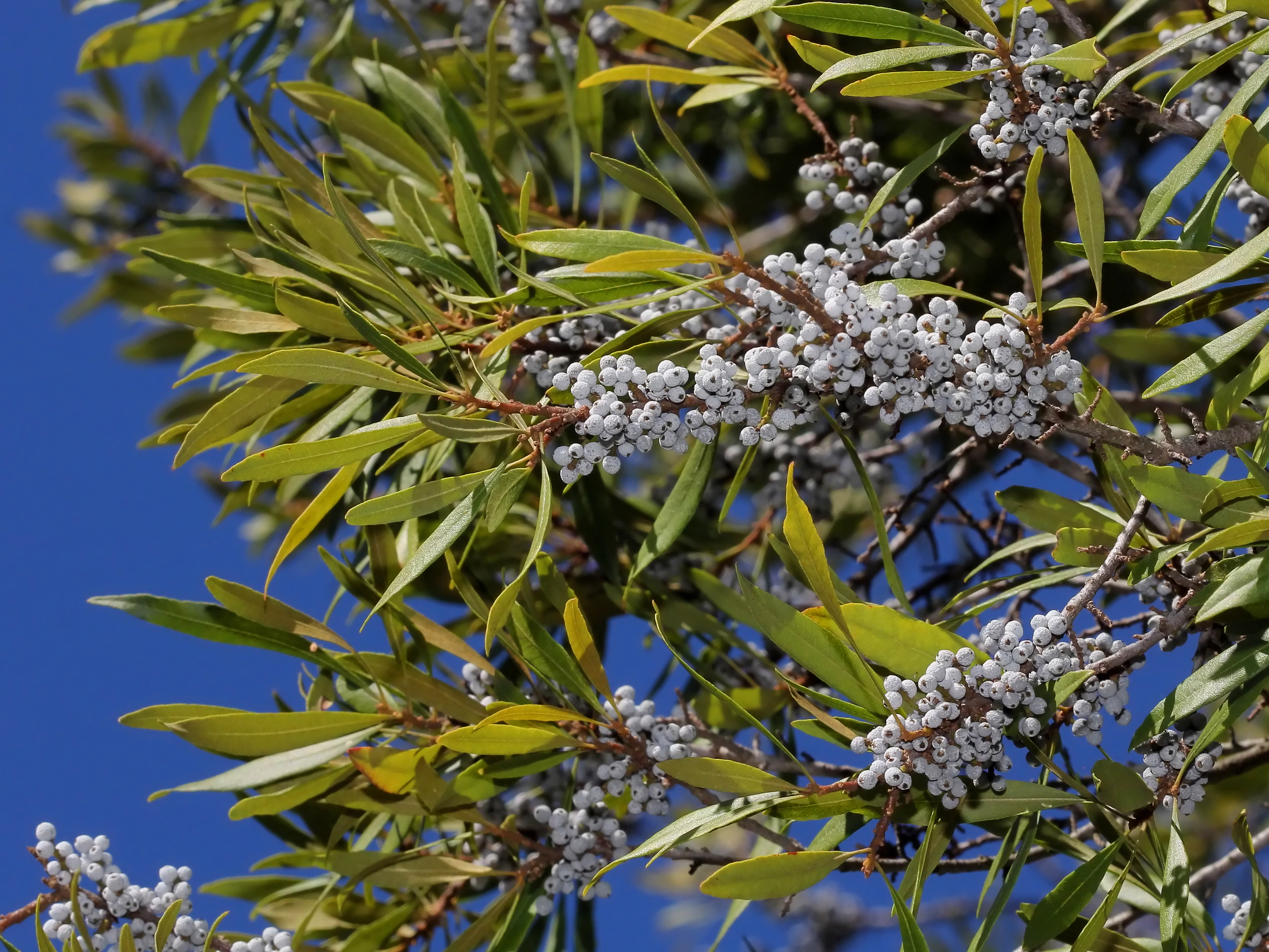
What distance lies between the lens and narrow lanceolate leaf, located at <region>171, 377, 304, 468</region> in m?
1.27

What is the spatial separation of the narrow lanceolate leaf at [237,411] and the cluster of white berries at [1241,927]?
3.81 ft

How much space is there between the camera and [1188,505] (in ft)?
3.52

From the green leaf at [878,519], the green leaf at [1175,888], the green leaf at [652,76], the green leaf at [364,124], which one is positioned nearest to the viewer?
the green leaf at [1175,888]

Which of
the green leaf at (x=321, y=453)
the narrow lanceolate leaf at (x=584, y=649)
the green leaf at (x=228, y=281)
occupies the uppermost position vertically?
the green leaf at (x=228, y=281)

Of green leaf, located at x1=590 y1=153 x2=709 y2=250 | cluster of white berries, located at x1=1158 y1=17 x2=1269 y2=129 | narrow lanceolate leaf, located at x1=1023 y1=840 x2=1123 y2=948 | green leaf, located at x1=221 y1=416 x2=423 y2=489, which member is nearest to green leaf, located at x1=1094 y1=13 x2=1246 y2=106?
cluster of white berries, located at x1=1158 y1=17 x2=1269 y2=129

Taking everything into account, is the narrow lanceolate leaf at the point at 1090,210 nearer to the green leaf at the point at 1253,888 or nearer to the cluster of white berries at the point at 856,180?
the cluster of white berries at the point at 856,180

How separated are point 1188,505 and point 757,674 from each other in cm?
87

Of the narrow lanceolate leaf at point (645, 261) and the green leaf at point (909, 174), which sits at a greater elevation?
the green leaf at point (909, 174)

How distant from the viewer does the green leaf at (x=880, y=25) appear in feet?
3.92

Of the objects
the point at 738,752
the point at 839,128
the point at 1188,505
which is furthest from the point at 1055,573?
the point at 839,128

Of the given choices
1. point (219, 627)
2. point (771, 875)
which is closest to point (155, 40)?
point (219, 627)

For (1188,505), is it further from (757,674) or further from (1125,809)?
(757,674)

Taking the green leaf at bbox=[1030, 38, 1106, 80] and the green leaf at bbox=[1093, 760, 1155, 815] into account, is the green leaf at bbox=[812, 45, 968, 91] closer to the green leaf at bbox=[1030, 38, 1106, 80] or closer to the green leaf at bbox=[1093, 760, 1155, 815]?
the green leaf at bbox=[1030, 38, 1106, 80]

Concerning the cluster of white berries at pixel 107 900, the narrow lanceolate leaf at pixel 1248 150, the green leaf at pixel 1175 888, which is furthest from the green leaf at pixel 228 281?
the green leaf at pixel 1175 888
